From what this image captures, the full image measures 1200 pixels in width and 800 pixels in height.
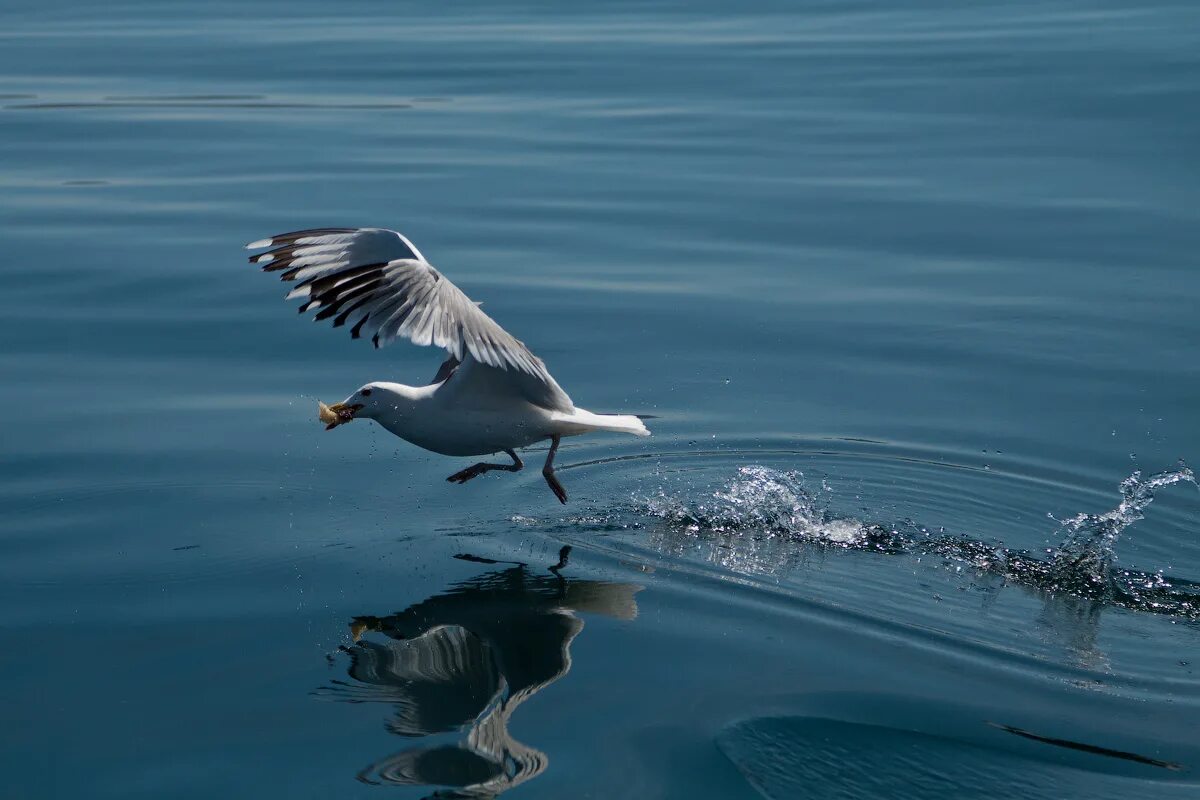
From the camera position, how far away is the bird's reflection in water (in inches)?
205

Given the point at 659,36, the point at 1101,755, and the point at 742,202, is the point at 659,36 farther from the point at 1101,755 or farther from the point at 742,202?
the point at 1101,755

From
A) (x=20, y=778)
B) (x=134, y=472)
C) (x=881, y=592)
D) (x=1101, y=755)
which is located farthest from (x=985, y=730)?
(x=134, y=472)

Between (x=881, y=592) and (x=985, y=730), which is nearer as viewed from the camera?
(x=985, y=730)

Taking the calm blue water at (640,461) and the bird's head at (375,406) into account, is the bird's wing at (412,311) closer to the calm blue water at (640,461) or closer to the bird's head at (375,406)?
the bird's head at (375,406)

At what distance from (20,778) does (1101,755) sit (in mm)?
3576

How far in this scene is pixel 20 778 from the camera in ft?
17.0

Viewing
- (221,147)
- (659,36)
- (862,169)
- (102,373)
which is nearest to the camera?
(102,373)

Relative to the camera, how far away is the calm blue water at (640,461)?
18.1 ft

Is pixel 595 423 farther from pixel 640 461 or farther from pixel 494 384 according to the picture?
pixel 640 461

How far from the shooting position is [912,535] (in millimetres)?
7578

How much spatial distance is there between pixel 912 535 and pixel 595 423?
1610 mm

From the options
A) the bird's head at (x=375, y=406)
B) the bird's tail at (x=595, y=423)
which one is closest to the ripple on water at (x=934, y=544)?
the bird's tail at (x=595, y=423)

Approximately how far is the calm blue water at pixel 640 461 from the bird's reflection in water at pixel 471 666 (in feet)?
0.07

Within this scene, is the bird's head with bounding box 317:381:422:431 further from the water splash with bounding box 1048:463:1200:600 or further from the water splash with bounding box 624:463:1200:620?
the water splash with bounding box 1048:463:1200:600
